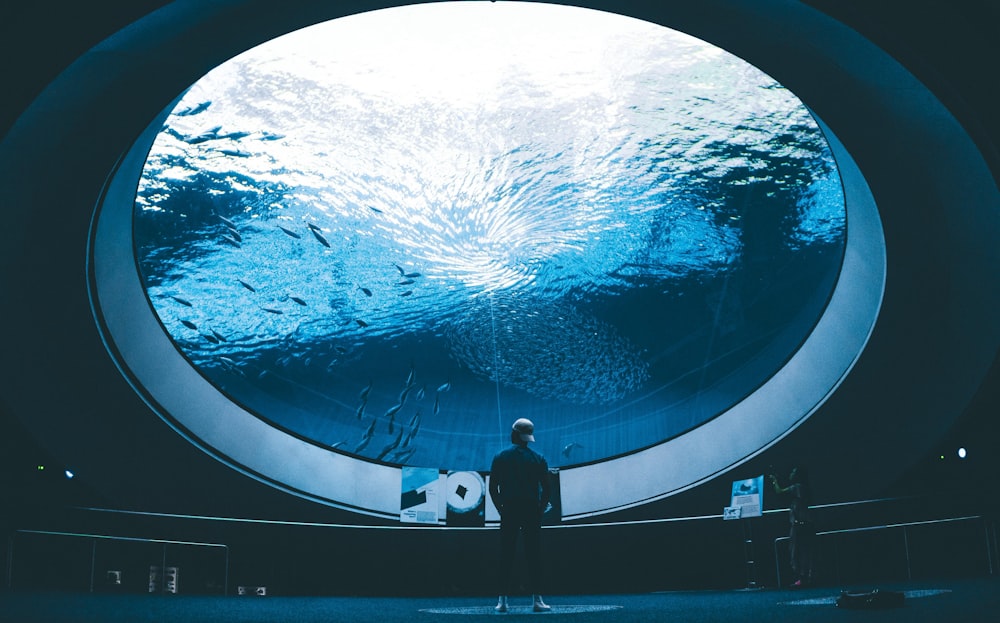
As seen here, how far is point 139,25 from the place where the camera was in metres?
5.18

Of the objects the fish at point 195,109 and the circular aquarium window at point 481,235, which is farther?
the circular aquarium window at point 481,235

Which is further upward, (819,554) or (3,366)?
(3,366)

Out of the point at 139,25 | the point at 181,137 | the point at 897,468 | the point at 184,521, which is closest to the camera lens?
the point at 139,25

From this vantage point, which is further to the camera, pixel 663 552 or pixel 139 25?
pixel 663 552

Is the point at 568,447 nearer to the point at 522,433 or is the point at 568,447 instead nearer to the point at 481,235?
the point at 481,235

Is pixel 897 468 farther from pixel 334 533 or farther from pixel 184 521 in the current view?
pixel 184 521

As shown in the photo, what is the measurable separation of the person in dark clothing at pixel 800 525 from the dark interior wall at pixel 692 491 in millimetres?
1692

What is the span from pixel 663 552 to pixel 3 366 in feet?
31.7

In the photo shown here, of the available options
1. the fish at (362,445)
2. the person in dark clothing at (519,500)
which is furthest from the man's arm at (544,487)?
the fish at (362,445)

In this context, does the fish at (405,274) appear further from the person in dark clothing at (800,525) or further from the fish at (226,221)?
the person in dark clothing at (800,525)

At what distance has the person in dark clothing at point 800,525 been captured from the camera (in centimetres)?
889

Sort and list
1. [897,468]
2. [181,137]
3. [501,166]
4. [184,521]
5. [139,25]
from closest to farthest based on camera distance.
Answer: [139,25] → [897,468] → [184,521] → [181,137] → [501,166]

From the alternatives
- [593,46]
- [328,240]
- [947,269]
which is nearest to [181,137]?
[328,240]

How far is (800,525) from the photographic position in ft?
29.1
